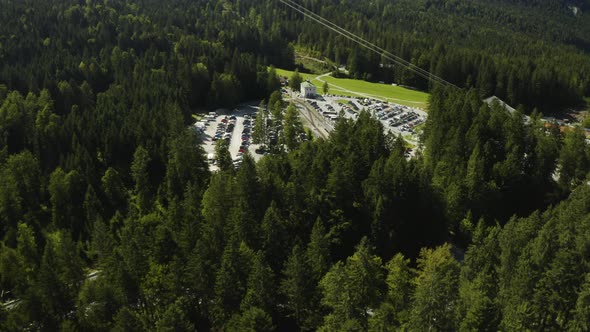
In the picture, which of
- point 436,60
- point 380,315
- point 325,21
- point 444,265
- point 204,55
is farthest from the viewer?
point 325,21

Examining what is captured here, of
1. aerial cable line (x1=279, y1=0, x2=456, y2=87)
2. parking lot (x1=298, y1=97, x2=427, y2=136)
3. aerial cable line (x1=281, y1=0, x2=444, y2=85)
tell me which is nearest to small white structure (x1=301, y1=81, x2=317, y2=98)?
parking lot (x1=298, y1=97, x2=427, y2=136)

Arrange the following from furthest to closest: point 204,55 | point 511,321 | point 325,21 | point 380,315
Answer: point 325,21
point 204,55
point 380,315
point 511,321

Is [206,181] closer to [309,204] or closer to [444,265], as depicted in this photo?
[309,204]

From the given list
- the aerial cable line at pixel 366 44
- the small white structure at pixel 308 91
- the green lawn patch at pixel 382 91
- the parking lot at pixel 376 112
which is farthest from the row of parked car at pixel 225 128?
the aerial cable line at pixel 366 44

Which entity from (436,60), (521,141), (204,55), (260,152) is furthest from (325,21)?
(521,141)

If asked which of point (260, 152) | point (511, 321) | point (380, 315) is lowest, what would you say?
point (260, 152)

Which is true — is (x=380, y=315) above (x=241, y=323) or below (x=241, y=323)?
above

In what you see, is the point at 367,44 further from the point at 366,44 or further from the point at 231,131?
the point at 231,131

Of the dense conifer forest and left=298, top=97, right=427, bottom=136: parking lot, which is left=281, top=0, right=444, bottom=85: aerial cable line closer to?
left=298, top=97, right=427, bottom=136: parking lot
